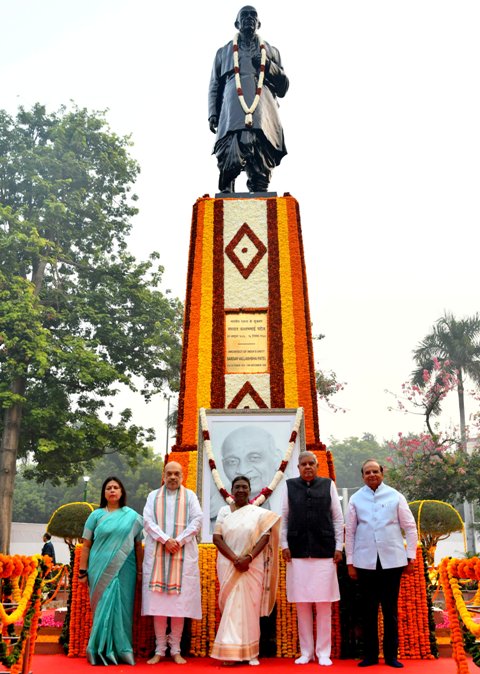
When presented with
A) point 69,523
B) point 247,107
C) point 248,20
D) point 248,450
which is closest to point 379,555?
point 248,450

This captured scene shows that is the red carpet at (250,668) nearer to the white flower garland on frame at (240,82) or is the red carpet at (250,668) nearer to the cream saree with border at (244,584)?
the cream saree with border at (244,584)

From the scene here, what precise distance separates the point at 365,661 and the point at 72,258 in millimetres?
18074

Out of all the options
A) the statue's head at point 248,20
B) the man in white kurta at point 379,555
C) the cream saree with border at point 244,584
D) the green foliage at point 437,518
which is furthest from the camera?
the green foliage at point 437,518

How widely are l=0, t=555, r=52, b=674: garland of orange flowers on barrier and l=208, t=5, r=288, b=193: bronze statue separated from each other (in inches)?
245

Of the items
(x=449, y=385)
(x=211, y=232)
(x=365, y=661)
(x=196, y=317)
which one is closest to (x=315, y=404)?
(x=196, y=317)

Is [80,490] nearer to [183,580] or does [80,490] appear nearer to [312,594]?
[183,580]

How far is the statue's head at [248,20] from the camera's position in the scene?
356 inches

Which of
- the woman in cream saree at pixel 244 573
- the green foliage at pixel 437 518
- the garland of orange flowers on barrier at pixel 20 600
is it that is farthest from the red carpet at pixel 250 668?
the green foliage at pixel 437 518

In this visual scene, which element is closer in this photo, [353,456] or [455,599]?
[455,599]

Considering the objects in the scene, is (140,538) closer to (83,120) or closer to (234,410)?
(234,410)

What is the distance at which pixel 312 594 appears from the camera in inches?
186

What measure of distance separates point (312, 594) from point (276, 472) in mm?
2342

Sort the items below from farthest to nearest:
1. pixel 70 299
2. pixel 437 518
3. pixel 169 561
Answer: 1. pixel 70 299
2. pixel 437 518
3. pixel 169 561

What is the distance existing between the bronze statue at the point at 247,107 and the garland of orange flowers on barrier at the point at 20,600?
6.23 meters
